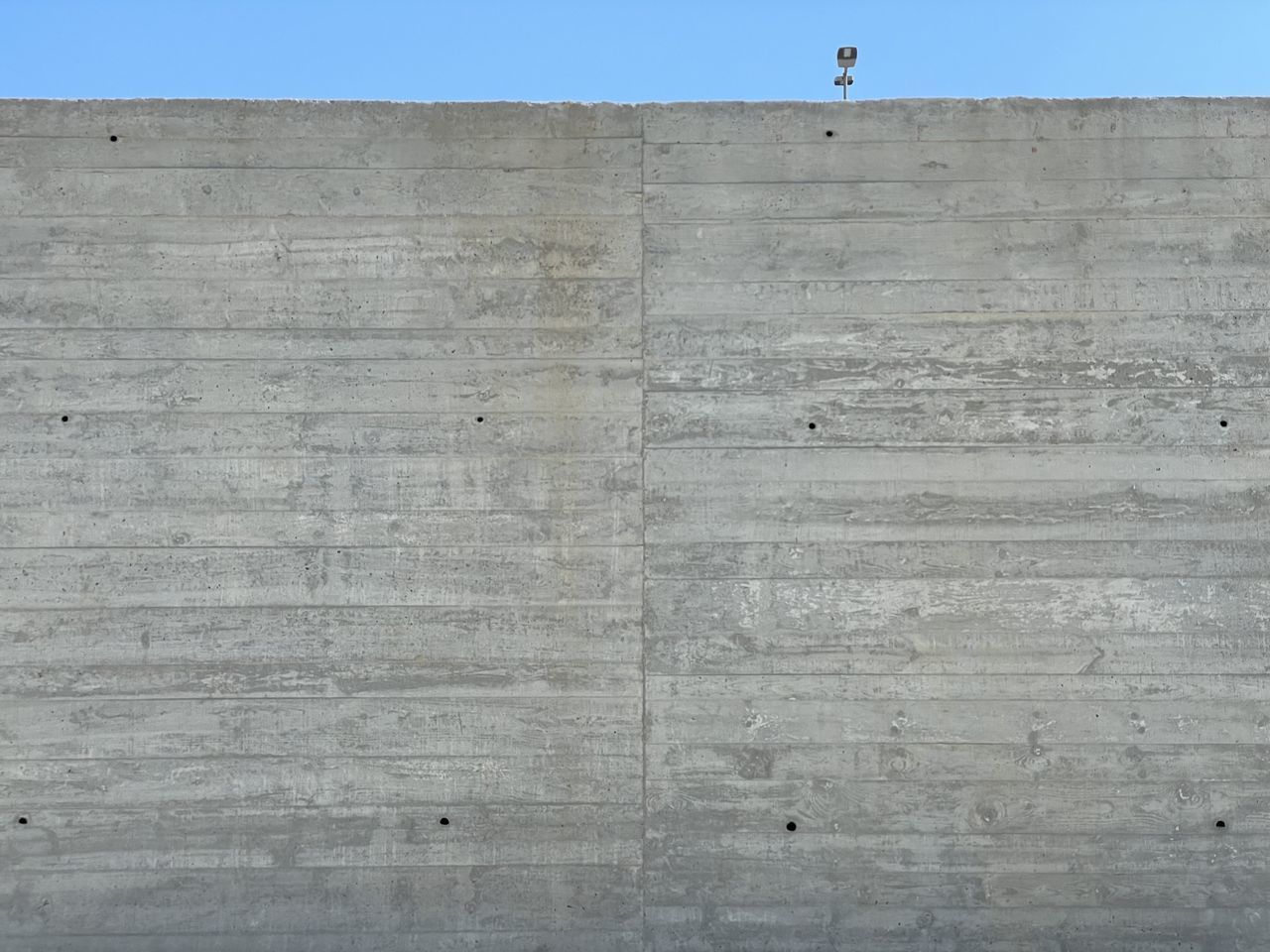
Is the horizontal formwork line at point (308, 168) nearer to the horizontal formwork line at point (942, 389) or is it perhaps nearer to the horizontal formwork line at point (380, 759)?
the horizontal formwork line at point (942, 389)

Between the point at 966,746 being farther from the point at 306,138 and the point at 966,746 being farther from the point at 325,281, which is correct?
the point at 306,138

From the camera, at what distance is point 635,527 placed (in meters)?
3.35

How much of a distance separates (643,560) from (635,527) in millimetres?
115

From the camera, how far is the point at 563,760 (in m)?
3.30


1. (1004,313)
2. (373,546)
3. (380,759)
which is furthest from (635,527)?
(1004,313)

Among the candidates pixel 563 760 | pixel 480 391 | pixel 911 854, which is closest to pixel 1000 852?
pixel 911 854

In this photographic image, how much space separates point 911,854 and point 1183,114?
105 inches

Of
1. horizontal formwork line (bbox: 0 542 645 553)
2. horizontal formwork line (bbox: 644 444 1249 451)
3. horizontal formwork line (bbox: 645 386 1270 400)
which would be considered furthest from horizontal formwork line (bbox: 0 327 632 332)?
horizontal formwork line (bbox: 0 542 645 553)

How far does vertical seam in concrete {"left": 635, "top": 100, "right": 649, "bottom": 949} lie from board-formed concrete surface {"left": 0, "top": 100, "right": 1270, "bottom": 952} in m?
0.01

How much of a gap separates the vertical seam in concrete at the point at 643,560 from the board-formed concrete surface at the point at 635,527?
0.01 m

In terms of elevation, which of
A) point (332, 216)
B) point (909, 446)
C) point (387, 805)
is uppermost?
point (332, 216)

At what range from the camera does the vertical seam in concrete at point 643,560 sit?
328 centimetres

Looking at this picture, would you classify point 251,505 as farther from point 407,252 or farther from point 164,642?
point 407,252

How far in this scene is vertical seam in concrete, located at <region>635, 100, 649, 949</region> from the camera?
10.8ft
